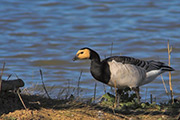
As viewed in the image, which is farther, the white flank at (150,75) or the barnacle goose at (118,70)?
the white flank at (150,75)

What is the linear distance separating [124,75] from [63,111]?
2.24 m

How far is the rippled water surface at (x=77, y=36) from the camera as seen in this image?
36.0ft

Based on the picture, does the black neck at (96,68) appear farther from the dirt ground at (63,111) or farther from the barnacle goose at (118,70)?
the dirt ground at (63,111)

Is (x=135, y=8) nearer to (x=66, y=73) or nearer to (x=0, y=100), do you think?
(x=66, y=73)

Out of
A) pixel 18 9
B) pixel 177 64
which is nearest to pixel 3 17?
pixel 18 9

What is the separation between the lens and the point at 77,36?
14633 mm

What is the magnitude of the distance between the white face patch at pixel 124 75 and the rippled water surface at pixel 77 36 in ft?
5.34

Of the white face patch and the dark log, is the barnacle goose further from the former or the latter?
the dark log

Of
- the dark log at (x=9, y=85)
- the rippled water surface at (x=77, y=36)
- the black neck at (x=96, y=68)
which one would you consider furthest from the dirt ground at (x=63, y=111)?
the rippled water surface at (x=77, y=36)

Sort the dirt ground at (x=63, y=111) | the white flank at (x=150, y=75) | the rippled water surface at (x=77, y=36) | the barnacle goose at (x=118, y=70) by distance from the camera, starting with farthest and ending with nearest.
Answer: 1. the rippled water surface at (x=77, y=36)
2. the white flank at (x=150, y=75)
3. the barnacle goose at (x=118, y=70)
4. the dirt ground at (x=63, y=111)

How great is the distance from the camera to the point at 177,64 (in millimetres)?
11664

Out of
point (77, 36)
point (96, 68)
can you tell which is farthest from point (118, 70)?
point (77, 36)

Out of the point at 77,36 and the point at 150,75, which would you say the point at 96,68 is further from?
the point at 77,36

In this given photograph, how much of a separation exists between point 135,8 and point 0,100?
12.4 meters
